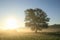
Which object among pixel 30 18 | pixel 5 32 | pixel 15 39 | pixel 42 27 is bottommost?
pixel 15 39

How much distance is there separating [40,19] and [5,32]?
691cm

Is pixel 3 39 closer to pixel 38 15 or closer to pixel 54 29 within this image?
pixel 54 29

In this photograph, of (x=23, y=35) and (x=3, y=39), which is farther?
(x=23, y=35)

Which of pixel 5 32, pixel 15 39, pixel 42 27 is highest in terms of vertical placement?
pixel 42 27

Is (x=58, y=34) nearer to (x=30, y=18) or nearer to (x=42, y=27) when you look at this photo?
(x=42, y=27)

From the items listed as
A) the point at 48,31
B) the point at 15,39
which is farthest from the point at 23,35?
the point at 48,31

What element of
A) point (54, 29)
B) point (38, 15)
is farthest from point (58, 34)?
point (38, 15)

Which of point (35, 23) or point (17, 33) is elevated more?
point (35, 23)

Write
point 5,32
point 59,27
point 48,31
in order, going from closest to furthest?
point 5,32 < point 59,27 < point 48,31

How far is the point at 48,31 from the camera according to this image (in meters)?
18.6

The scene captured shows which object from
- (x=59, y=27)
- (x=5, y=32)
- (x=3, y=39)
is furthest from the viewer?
(x=59, y=27)

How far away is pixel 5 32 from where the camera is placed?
15859 mm

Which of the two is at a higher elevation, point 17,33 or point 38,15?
point 38,15

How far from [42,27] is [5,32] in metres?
6.18
